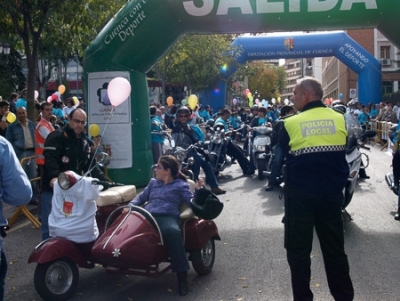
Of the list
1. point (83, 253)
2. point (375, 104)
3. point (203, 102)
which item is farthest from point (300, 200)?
point (203, 102)

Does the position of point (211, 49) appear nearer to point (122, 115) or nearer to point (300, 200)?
point (122, 115)

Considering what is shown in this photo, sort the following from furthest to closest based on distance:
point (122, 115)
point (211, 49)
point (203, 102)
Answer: point (203, 102), point (211, 49), point (122, 115)

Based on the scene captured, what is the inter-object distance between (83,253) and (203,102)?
3184cm

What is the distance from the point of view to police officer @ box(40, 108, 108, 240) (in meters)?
6.61

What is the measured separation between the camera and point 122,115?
1216 cm

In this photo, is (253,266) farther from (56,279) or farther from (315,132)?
(315,132)

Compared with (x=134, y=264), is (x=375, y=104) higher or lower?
higher

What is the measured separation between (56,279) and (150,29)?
6.64 metres

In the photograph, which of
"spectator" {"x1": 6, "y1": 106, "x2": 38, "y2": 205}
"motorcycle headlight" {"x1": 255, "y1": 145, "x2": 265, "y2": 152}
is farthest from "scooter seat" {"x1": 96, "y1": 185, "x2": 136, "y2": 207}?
"motorcycle headlight" {"x1": 255, "y1": 145, "x2": 265, "y2": 152}

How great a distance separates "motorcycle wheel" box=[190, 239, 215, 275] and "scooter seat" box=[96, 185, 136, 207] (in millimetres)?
926

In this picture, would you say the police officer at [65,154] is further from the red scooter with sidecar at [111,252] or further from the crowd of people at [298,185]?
the red scooter with sidecar at [111,252]

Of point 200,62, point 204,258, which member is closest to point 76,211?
point 204,258

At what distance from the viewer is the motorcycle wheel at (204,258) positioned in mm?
6379

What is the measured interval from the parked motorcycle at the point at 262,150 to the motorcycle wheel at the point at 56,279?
25.9 feet
